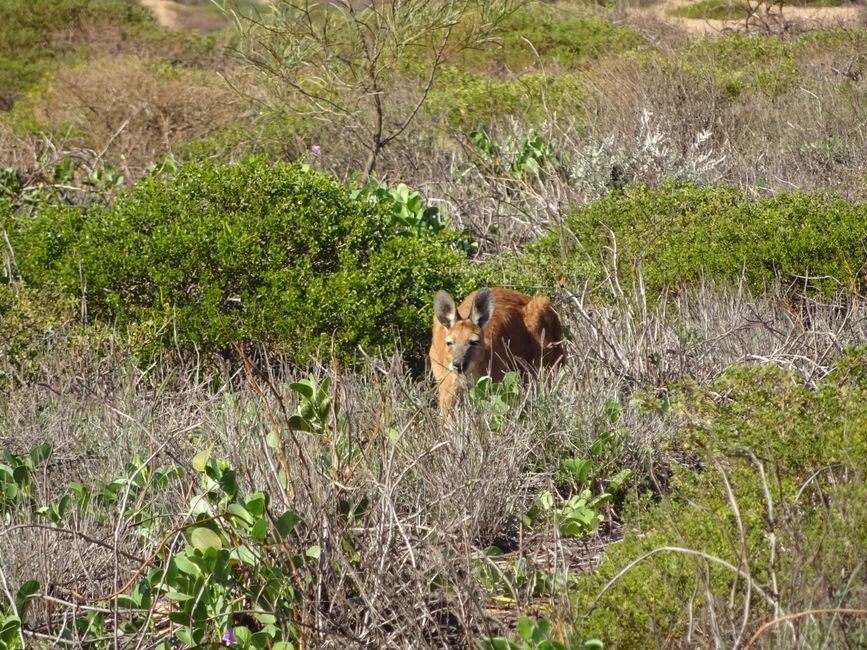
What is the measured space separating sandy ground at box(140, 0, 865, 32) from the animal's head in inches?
604

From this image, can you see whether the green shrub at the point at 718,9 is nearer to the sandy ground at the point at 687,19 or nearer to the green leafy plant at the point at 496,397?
the sandy ground at the point at 687,19

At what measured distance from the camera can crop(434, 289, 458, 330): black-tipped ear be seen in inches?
277

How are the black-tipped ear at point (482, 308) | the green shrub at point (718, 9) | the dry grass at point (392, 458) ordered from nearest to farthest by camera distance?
the dry grass at point (392, 458)
the black-tipped ear at point (482, 308)
the green shrub at point (718, 9)

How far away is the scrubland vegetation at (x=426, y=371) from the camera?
146 inches

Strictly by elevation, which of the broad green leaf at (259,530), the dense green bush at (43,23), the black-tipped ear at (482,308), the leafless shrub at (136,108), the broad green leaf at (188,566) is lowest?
the dense green bush at (43,23)

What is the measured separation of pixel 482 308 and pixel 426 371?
569mm

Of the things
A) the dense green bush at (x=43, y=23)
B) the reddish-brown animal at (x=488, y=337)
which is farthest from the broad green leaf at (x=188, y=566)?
the dense green bush at (x=43, y=23)

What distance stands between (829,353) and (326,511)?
3380 millimetres

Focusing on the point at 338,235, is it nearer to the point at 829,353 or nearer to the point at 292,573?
the point at 829,353

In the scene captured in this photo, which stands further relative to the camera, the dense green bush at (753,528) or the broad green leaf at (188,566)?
the broad green leaf at (188,566)

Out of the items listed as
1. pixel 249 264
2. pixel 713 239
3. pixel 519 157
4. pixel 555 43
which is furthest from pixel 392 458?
pixel 555 43

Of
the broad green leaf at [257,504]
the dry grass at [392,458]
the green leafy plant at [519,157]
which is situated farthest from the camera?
the green leafy plant at [519,157]

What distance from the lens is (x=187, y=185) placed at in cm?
852

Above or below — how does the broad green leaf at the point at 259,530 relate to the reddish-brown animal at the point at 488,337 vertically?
above
